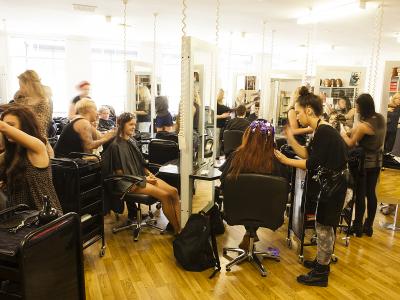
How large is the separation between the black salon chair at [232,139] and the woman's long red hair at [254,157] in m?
2.14

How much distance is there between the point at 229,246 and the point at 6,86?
7.11m

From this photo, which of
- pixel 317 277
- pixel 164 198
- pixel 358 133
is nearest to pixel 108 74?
pixel 164 198

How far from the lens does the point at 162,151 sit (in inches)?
155

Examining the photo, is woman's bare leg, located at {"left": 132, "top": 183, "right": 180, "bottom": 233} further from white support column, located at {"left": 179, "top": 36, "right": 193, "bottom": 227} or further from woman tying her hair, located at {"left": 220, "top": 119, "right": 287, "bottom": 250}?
woman tying her hair, located at {"left": 220, "top": 119, "right": 287, "bottom": 250}

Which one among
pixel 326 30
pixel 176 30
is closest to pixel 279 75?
pixel 326 30

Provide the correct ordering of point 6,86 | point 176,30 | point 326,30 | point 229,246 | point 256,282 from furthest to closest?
1. point 6,86
2. point 176,30
3. point 326,30
4. point 229,246
5. point 256,282

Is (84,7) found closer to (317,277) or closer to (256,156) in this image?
(256,156)

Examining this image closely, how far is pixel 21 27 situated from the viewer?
24.3ft

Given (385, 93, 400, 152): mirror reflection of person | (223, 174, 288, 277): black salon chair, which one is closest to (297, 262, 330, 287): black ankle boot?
(223, 174, 288, 277): black salon chair

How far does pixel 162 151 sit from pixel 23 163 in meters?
2.06

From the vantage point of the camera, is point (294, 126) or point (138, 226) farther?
point (294, 126)

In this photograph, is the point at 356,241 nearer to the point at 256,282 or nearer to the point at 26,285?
the point at 256,282

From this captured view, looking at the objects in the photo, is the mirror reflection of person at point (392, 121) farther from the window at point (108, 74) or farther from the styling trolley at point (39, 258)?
the window at point (108, 74)

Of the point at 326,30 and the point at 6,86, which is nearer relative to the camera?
the point at 326,30
